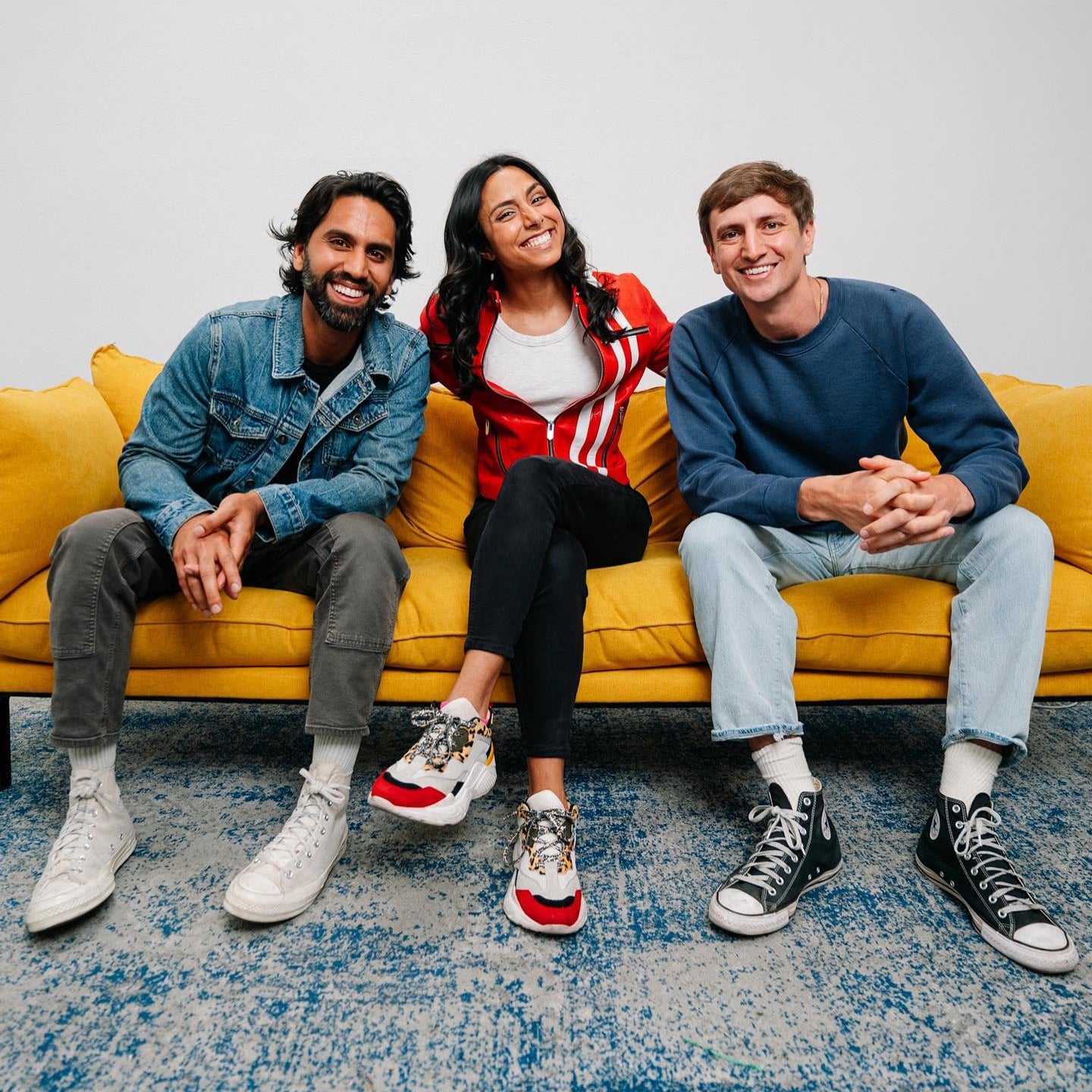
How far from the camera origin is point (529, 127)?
8.04 ft

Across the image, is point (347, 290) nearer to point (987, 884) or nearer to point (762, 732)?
point (762, 732)

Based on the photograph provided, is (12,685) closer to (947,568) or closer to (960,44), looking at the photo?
(947,568)

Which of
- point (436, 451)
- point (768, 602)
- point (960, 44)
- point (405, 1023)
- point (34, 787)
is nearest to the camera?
point (405, 1023)

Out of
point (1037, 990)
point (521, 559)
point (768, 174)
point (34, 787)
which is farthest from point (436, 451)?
point (1037, 990)

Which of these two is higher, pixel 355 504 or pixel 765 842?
pixel 355 504

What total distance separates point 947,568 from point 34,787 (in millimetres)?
1777

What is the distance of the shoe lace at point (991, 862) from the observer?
3.63ft

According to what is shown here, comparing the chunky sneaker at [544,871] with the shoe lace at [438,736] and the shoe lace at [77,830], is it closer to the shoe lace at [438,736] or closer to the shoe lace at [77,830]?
the shoe lace at [438,736]

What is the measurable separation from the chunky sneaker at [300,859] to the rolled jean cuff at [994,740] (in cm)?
97

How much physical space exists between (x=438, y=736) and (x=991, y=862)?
0.82 m

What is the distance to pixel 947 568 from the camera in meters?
1.46

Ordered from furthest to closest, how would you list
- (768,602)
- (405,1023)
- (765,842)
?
1. (768,602)
2. (765,842)
3. (405,1023)

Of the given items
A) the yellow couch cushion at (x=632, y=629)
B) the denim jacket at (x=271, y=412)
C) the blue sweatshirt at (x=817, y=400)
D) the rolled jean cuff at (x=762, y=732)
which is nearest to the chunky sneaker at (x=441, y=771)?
the yellow couch cushion at (x=632, y=629)

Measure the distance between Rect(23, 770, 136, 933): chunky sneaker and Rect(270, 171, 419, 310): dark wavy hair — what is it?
41.8 inches
